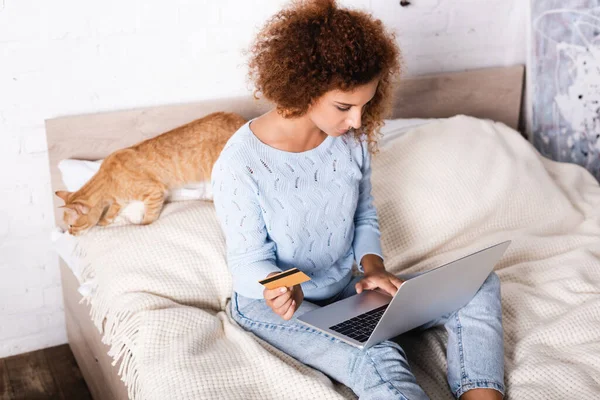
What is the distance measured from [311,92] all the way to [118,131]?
0.72 m

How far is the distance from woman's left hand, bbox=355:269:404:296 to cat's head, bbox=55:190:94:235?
2.14 ft

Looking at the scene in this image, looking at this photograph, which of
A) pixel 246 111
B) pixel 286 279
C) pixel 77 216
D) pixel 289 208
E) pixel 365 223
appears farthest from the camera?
pixel 246 111

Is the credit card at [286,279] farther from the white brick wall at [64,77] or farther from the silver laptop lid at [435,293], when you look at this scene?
the white brick wall at [64,77]

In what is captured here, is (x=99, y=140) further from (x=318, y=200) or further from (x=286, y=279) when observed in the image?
(x=286, y=279)

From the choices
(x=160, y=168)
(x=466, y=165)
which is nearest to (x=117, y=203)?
(x=160, y=168)

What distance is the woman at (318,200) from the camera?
1.17m

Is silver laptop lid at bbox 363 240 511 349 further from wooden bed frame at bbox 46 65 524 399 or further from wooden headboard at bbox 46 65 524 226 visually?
wooden headboard at bbox 46 65 524 226

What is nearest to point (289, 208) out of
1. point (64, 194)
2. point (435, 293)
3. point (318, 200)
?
point (318, 200)

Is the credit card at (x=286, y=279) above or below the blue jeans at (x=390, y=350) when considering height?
above

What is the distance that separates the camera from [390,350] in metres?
1.15

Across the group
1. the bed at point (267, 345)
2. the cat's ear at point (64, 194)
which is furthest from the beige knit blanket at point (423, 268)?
the cat's ear at point (64, 194)

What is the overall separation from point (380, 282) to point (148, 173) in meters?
0.64

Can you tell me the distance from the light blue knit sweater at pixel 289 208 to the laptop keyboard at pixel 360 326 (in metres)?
0.15

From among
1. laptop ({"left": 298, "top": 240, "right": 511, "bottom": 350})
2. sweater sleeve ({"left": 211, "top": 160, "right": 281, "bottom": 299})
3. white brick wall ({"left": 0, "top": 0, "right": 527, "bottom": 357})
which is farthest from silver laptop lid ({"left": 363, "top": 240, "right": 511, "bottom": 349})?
white brick wall ({"left": 0, "top": 0, "right": 527, "bottom": 357})
